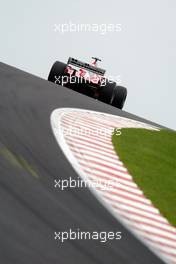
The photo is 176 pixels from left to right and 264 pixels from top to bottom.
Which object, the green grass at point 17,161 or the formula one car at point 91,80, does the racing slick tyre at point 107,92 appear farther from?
the green grass at point 17,161

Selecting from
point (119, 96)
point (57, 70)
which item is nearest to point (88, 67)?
point (57, 70)

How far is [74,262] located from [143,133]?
818 centimetres

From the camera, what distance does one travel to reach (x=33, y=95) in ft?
38.9

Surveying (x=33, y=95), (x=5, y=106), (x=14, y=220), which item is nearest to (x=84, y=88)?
(x=33, y=95)

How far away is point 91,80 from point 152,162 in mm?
7159

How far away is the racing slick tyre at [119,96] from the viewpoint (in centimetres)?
1573

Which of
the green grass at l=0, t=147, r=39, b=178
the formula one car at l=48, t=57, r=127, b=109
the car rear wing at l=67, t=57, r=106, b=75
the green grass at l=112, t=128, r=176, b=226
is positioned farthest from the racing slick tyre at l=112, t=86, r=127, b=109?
the green grass at l=0, t=147, r=39, b=178

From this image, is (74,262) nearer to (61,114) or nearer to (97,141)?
(97,141)

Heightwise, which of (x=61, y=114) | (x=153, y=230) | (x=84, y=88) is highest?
(x=153, y=230)

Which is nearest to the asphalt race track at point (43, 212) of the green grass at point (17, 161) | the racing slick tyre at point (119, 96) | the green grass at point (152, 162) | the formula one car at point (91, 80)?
the green grass at point (17, 161)

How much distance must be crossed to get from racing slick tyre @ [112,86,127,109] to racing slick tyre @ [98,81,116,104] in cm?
22

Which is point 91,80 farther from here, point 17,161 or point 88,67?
point 17,161

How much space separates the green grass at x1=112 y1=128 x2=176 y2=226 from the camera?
626 centimetres

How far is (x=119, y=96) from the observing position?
52.2 ft
